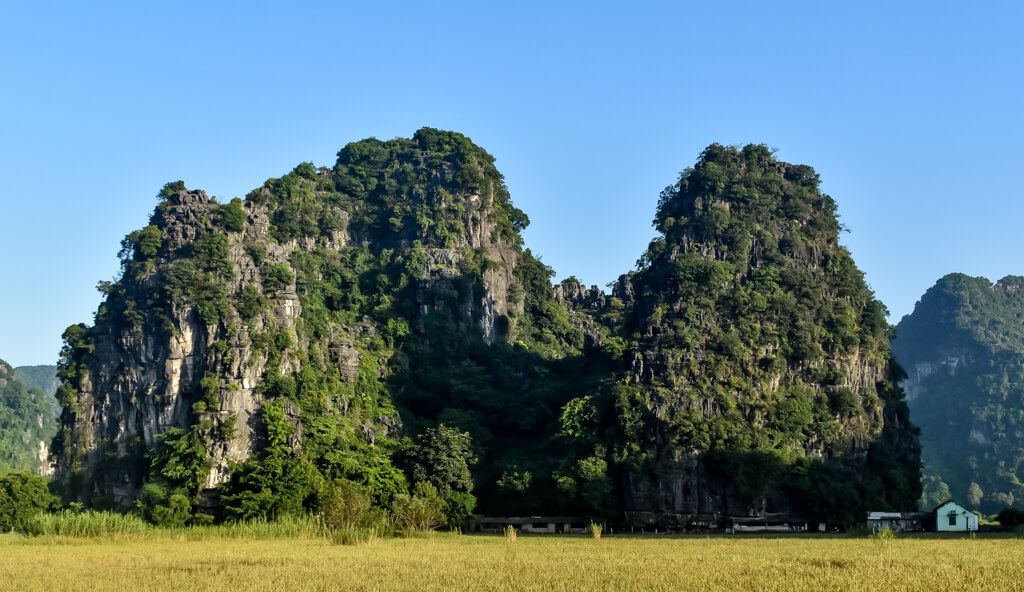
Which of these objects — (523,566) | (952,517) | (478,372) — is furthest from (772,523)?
(523,566)

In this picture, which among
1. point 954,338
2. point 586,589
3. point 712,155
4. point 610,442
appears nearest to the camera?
point 586,589

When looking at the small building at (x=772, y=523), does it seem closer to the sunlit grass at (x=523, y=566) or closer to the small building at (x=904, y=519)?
the small building at (x=904, y=519)

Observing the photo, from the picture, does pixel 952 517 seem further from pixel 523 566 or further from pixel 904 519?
pixel 523 566

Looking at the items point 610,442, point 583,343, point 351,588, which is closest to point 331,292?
point 583,343

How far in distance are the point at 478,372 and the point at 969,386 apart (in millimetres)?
78162

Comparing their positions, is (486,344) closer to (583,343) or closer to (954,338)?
(583,343)

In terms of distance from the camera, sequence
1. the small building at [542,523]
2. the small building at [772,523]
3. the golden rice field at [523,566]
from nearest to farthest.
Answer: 1. the golden rice field at [523,566]
2. the small building at [772,523]
3. the small building at [542,523]

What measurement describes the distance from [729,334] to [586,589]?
51753mm

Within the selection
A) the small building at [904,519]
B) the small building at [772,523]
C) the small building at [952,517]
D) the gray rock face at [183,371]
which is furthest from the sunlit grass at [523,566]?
the gray rock face at [183,371]

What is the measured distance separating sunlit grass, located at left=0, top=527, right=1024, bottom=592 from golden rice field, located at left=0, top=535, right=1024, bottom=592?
0.16 feet

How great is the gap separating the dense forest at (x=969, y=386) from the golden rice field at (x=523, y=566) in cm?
7785

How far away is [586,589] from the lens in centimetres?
2855

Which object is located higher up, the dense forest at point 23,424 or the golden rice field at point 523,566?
the dense forest at point 23,424

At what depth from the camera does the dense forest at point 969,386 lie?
12038 centimetres
